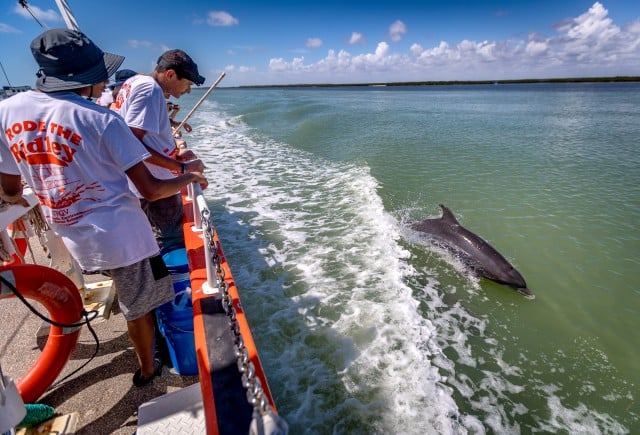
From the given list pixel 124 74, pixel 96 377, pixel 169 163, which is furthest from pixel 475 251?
pixel 124 74

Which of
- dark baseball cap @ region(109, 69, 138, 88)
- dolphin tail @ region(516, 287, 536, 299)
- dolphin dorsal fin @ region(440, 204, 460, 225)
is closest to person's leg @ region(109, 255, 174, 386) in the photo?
dark baseball cap @ region(109, 69, 138, 88)

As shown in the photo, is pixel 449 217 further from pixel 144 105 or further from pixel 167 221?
pixel 144 105

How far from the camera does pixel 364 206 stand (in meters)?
8.90

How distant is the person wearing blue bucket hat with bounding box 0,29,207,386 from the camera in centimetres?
199

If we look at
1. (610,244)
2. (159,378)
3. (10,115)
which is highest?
(10,115)

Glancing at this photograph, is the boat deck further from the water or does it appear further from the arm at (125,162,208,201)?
the water

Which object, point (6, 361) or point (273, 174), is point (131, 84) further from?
point (273, 174)

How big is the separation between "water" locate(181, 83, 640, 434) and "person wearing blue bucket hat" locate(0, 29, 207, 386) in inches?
96.1

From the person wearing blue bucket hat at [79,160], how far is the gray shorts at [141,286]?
1cm

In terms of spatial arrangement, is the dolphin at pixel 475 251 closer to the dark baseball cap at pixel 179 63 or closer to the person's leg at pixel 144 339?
the person's leg at pixel 144 339

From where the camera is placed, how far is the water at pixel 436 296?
3.65 meters

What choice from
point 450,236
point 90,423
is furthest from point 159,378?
point 450,236

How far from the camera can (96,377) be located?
3270 mm

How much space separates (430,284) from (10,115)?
18.8 ft
